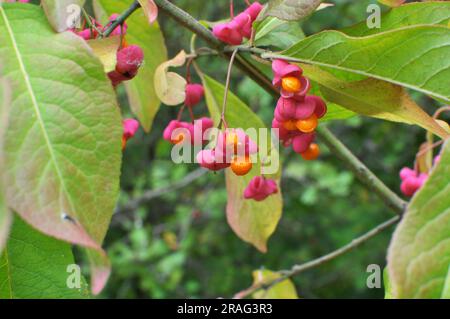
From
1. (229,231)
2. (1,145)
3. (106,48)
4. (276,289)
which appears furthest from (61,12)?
(229,231)

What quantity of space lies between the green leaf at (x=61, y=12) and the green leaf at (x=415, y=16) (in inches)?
16.0

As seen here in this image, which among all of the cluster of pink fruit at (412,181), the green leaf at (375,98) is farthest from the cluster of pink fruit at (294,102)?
the cluster of pink fruit at (412,181)

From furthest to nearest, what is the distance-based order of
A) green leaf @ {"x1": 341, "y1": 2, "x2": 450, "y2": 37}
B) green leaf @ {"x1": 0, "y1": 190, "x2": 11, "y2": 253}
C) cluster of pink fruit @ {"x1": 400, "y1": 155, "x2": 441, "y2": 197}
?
cluster of pink fruit @ {"x1": 400, "y1": 155, "x2": 441, "y2": 197} < green leaf @ {"x1": 341, "y1": 2, "x2": 450, "y2": 37} < green leaf @ {"x1": 0, "y1": 190, "x2": 11, "y2": 253}

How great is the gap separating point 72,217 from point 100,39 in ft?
0.99

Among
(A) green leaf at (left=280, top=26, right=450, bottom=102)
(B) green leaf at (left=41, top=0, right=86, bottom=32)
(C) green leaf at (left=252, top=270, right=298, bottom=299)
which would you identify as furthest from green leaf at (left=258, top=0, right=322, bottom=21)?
(C) green leaf at (left=252, top=270, right=298, bottom=299)

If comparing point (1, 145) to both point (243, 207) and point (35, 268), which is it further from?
point (243, 207)

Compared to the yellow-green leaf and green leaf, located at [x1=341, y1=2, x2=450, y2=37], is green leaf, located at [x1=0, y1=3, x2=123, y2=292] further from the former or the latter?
green leaf, located at [x1=341, y1=2, x2=450, y2=37]

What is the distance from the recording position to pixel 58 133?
2.10 feet

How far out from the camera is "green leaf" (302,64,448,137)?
0.79 metres

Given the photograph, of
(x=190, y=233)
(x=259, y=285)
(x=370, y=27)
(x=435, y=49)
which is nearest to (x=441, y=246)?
(x=435, y=49)

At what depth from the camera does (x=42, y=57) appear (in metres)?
0.69

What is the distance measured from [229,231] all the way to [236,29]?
324cm

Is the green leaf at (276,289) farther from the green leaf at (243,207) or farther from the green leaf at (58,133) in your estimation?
the green leaf at (58,133)

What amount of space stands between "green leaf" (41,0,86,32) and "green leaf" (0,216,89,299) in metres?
0.28
